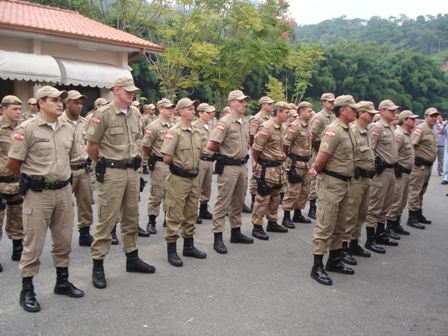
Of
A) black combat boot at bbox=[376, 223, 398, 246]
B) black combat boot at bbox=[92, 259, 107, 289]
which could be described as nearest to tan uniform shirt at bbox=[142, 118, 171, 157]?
black combat boot at bbox=[92, 259, 107, 289]

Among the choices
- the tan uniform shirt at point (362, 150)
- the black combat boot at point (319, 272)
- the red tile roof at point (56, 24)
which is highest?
the red tile roof at point (56, 24)

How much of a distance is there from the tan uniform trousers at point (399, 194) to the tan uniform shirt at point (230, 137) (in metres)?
2.68

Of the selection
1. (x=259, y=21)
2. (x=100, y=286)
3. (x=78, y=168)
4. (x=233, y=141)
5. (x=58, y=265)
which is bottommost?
(x=100, y=286)

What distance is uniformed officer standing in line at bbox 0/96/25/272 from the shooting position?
197 inches

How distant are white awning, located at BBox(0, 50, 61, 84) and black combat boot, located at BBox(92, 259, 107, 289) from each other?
393 inches

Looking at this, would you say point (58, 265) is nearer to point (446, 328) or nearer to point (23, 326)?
point (23, 326)

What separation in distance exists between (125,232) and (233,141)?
2.02 metres

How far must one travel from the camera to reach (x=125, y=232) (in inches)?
191

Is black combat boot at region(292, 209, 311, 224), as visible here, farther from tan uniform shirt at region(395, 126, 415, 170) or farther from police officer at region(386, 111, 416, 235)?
tan uniform shirt at region(395, 126, 415, 170)

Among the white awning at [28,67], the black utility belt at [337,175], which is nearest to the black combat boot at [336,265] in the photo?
the black utility belt at [337,175]

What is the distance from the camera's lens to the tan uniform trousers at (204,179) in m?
7.46

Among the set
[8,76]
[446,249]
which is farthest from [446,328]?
[8,76]

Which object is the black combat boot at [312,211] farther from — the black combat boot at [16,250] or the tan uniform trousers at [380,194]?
the black combat boot at [16,250]

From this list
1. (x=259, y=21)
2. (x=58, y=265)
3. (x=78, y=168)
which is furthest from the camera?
(x=259, y=21)
